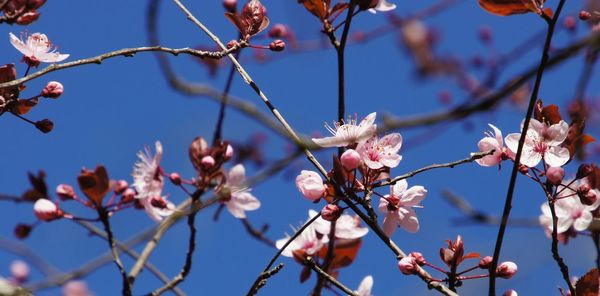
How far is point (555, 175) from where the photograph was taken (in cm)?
212

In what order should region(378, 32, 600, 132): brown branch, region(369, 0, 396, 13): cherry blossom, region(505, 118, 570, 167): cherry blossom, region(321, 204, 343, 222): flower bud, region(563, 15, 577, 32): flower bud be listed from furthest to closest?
region(563, 15, 577, 32): flower bud → region(369, 0, 396, 13): cherry blossom → region(505, 118, 570, 167): cherry blossom → region(321, 204, 343, 222): flower bud → region(378, 32, 600, 132): brown branch

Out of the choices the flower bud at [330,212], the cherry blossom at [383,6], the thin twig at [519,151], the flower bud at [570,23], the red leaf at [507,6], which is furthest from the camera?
the flower bud at [570,23]

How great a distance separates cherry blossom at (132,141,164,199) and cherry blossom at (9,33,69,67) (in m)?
0.47

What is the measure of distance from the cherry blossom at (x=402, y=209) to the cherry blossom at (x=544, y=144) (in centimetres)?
31

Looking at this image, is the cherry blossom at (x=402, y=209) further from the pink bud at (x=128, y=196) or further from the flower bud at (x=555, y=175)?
the pink bud at (x=128, y=196)

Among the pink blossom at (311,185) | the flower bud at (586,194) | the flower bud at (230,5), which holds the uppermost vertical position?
the flower bud at (230,5)

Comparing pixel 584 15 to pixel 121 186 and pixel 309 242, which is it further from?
pixel 121 186

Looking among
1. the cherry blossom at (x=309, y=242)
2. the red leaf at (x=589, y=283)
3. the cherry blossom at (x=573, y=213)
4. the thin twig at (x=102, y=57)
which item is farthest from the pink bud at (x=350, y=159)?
the cherry blossom at (x=573, y=213)

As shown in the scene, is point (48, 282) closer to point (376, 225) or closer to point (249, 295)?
point (249, 295)

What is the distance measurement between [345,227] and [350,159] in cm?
57

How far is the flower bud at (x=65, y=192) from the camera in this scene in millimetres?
2412

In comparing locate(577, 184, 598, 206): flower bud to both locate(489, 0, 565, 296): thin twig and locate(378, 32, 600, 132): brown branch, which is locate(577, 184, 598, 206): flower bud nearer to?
locate(489, 0, 565, 296): thin twig

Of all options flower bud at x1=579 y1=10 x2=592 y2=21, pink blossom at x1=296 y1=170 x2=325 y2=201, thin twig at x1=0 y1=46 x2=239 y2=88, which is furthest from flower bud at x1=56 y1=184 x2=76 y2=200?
flower bud at x1=579 y1=10 x2=592 y2=21

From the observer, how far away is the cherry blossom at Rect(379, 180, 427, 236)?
2.30 metres
